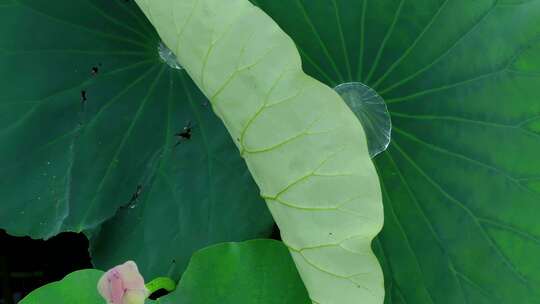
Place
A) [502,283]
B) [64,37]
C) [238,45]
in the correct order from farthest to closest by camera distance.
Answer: [64,37] → [502,283] → [238,45]

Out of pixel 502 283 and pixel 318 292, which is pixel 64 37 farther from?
pixel 502 283

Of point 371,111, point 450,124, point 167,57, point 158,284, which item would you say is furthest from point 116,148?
point 450,124

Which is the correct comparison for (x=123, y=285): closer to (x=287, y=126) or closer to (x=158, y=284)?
(x=158, y=284)

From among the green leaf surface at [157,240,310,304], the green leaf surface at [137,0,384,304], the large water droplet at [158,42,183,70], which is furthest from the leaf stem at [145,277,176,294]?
the large water droplet at [158,42,183,70]

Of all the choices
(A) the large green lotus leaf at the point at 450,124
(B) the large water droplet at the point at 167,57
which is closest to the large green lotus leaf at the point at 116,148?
(B) the large water droplet at the point at 167,57

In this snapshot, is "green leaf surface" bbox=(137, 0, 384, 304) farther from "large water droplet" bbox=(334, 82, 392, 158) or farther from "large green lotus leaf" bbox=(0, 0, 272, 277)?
"large green lotus leaf" bbox=(0, 0, 272, 277)

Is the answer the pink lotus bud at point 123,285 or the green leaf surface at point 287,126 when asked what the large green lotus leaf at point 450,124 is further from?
the pink lotus bud at point 123,285

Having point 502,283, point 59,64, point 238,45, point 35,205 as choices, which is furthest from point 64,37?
point 502,283
